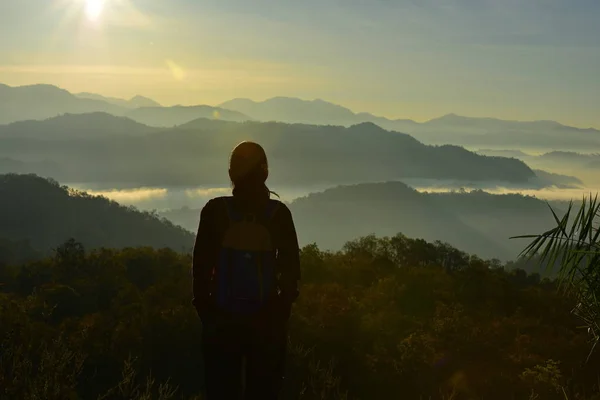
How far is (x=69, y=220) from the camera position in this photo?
15500 cm

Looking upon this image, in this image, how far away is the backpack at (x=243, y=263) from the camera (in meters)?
3.37

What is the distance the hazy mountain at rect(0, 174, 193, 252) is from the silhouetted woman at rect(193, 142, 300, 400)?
14465 centimetres

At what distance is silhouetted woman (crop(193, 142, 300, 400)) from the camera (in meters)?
3.34

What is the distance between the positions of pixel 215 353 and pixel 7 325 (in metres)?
5.44

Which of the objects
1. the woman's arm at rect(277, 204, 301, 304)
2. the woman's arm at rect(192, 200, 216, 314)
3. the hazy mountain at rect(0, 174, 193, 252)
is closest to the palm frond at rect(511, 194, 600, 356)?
the woman's arm at rect(277, 204, 301, 304)

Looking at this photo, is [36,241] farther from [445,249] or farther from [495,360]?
[495,360]

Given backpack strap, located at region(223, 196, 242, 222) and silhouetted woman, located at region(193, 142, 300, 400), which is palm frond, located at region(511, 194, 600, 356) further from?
backpack strap, located at region(223, 196, 242, 222)

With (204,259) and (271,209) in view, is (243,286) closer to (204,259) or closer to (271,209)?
(204,259)

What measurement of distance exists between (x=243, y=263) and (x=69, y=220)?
164 m

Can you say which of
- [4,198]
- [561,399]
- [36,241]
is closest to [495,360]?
[561,399]

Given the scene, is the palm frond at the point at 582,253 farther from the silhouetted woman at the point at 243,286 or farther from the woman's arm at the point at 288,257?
the silhouetted woman at the point at 243,286

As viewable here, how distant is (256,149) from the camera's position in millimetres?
3434

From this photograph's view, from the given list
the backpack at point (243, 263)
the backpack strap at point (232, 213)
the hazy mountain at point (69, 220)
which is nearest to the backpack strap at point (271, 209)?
the backpack at point (243, 263)

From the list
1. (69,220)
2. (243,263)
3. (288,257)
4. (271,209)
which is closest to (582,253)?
(288,257)
